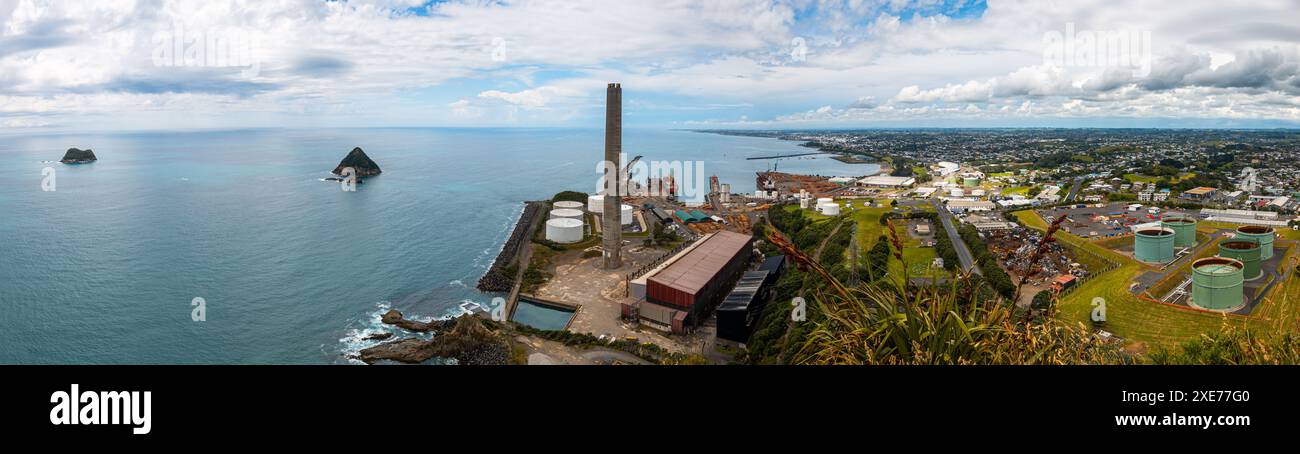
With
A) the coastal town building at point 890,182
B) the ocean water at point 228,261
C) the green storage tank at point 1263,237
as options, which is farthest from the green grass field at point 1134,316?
the coastal town building at point 890,182

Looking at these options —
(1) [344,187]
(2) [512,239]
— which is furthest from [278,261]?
(1) [344,187]

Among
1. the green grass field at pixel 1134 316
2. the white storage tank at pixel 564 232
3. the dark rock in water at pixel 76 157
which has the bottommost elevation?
the green grass field at pixel 1134 316

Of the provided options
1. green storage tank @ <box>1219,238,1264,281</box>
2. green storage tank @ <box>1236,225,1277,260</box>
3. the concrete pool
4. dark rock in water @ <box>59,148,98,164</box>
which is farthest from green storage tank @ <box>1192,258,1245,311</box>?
dark rock in water @ <box>59,148,98,164</box>

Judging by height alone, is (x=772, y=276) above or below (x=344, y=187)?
below

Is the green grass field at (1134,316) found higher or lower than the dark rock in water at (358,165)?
lower

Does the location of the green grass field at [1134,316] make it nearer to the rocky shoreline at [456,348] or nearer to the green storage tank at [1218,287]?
the green storage tank at [1218,287]
